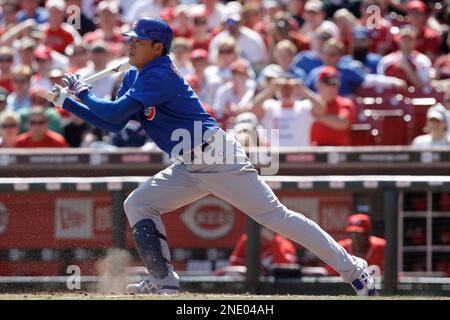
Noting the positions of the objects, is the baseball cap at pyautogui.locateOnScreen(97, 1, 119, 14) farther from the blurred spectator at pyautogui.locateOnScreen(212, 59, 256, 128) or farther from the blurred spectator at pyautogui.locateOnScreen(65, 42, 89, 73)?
the blurred spectator at pyautogui.locateOnScreen(212, 59, 256, 128)

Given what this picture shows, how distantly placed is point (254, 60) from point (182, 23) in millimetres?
996

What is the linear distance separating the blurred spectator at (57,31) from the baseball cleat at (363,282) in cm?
678

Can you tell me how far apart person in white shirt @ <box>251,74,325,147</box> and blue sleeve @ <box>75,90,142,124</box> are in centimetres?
419

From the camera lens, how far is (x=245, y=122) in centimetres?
1008

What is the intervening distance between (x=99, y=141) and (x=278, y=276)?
8.98 ft

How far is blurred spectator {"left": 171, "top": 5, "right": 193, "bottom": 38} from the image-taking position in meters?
12.9

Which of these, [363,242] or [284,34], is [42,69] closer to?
[284,34]

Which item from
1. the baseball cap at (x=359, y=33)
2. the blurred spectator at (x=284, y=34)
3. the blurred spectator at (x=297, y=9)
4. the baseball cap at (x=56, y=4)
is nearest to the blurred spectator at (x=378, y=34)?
the baseball cap at (x=359, y=33)

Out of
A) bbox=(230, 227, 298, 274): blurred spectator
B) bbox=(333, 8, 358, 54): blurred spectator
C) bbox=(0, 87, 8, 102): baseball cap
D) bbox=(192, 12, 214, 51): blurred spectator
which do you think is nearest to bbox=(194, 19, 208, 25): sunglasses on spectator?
bbox=(192, 12, 214, 51): blurred spectator

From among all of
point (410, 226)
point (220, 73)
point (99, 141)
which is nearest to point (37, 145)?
point (99, 141)

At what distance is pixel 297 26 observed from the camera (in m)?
13.2
